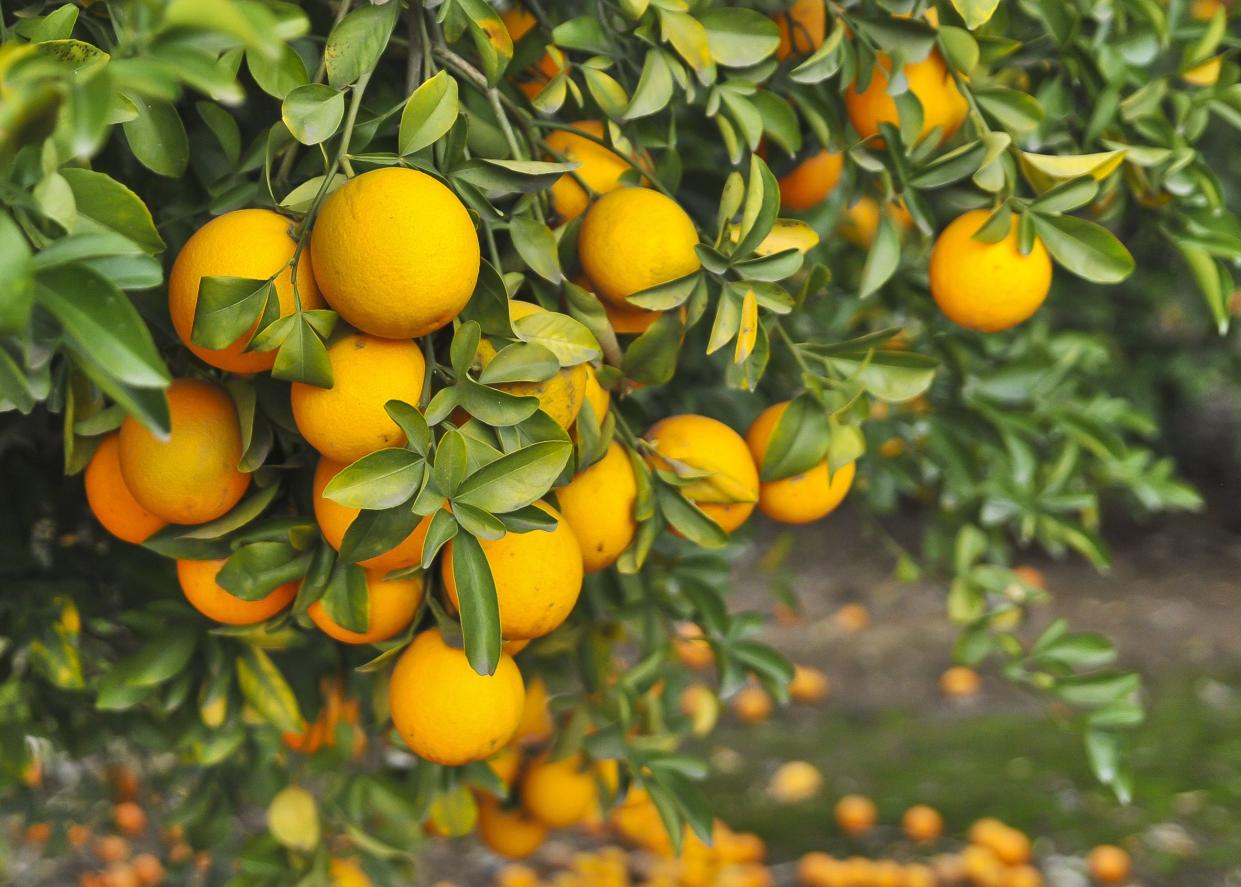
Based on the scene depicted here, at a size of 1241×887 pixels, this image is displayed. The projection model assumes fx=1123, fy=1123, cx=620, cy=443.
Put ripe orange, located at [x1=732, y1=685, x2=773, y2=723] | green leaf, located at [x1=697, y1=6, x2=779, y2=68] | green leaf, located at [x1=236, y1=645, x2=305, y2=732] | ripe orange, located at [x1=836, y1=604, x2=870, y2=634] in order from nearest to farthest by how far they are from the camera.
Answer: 1. green leaf, located at [x1=697, y1=6, x2=779, y2=68]
2. green leaf, located at [x1=236, y1=645, x2=305, y2=732]
3. ripe orange, located at [x1=732, y1=685, x2=773, y2=723]
4. ripe orange, located at [x1=836, y1=604, x2=870, y2=634]

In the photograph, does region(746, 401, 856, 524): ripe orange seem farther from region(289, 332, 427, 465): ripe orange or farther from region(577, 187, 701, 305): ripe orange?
region(289, 332, 427, 465): ripe orange

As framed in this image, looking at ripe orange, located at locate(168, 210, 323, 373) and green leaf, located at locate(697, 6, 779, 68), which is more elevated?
green leaf, located at locate(697, 6, 779, 68)

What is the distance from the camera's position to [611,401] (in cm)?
75

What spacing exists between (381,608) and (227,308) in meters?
0.21

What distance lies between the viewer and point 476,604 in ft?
1.91

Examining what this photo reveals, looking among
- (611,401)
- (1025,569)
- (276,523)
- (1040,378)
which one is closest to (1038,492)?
(1040,378)

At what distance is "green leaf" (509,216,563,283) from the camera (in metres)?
0.66

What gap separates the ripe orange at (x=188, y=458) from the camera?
2.12 ft

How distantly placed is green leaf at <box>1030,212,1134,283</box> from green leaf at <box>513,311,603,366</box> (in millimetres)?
357

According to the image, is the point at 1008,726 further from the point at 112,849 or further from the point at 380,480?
the point at 380,480

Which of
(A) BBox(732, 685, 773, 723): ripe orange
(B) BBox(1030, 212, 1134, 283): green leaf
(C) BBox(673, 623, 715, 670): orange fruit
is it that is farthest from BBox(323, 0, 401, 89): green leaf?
(A) BBox(732, 685, 773, 723): ripe orange

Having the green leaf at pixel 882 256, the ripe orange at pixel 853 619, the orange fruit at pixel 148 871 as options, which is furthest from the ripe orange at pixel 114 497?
the ripe orange at pixel 853 619

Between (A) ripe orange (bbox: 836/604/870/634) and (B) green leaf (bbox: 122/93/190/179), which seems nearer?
(B) green leaf (bbox: 122/93/190/179)

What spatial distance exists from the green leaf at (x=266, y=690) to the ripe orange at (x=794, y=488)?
16.5 inches
